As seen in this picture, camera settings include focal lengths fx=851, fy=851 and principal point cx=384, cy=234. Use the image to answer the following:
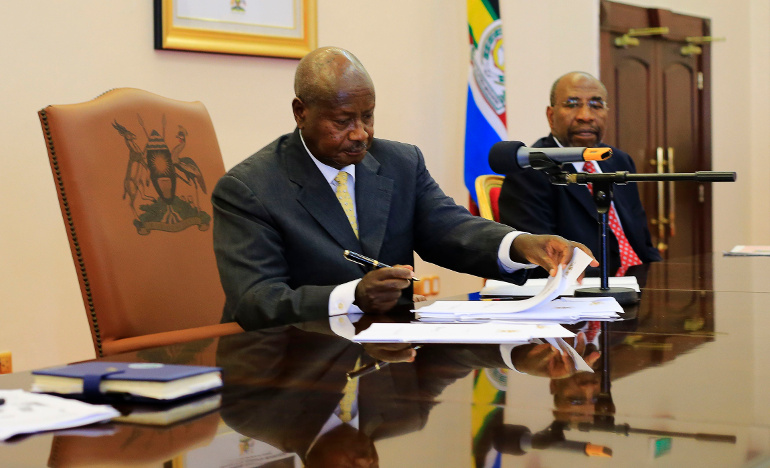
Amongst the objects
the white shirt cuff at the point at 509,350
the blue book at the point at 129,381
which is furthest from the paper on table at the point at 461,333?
the blue book at the point at 129,381

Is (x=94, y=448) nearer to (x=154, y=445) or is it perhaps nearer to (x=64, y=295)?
(x=154, y=445)

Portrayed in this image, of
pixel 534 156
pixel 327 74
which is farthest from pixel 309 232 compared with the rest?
pixel 534 156

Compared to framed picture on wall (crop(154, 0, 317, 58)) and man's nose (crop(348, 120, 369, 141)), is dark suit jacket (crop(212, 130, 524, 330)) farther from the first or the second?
framed picture on wall (crop(154, 0, 317, 58))

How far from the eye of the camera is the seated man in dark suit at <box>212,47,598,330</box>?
1.94 m

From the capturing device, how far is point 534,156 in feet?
6.29

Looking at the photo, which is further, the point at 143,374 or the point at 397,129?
the point at 397,129

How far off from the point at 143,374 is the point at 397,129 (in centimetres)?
366

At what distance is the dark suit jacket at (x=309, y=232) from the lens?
1895 millimetres

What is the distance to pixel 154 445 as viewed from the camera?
0.81 metres

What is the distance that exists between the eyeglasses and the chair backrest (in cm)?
40

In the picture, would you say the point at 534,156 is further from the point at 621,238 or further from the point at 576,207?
the point at 621,238

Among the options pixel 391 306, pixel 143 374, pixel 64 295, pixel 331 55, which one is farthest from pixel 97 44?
pixel 143 374

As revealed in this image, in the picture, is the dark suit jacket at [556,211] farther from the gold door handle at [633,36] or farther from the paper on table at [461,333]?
the gold door handle at [633,36]

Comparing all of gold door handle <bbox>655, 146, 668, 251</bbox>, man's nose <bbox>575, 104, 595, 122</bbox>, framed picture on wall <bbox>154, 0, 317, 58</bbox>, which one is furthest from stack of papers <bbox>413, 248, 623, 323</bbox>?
gold door handle <bbox>655, 146, 668, 251</bbox>
